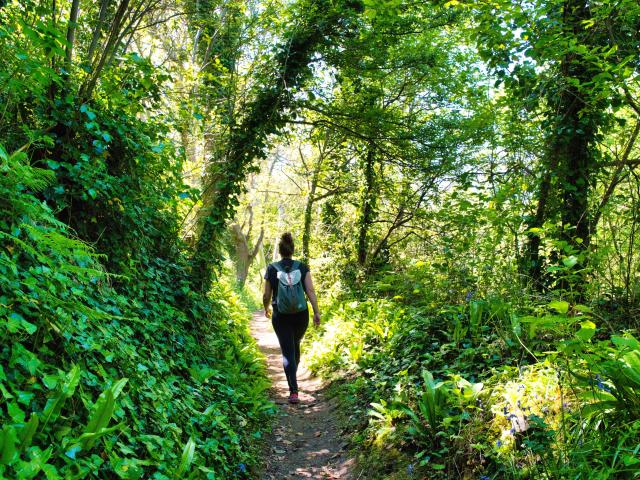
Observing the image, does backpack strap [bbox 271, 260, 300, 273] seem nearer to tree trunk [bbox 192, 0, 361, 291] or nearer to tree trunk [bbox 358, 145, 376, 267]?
tree trunk [bbox 192, 0, 361, 291]

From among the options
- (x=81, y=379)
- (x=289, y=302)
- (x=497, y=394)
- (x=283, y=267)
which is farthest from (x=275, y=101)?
(x=81, y=379)

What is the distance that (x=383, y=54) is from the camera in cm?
877

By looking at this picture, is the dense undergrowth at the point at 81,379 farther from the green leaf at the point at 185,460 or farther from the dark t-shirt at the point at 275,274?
the dark t-shirt at the point at 275,274

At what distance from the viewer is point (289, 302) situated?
6547 mm

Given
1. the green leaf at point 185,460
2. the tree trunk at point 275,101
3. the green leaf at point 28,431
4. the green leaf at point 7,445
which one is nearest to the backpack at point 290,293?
the tree trunk at point 275,101

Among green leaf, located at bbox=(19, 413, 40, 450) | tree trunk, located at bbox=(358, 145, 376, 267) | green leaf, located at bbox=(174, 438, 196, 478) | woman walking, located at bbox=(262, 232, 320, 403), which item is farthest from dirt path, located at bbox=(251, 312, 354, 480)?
tree trunk, located at bbox=(358, 145, 376, 267)

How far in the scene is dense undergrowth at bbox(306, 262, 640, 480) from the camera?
2939 millimetres

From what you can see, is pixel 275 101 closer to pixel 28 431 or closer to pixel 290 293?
pixel 290 293

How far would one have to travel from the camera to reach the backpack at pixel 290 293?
656 cm

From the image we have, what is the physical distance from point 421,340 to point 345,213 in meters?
7.98

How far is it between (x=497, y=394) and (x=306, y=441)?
8.85 ft

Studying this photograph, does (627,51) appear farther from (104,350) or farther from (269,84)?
(104,350)

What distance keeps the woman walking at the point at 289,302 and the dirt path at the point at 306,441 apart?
0.39 meters

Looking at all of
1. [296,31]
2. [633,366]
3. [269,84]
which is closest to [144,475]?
[633,366]
